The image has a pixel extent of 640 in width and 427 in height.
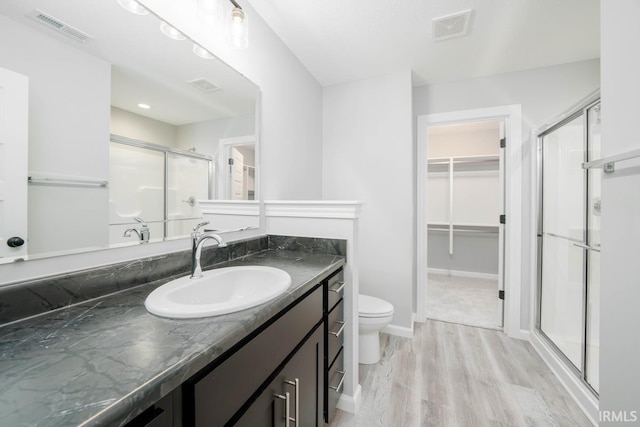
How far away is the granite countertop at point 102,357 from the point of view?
1.31 ft

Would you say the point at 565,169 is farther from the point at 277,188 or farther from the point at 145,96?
the point at 145,96

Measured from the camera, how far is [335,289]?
1.37 m

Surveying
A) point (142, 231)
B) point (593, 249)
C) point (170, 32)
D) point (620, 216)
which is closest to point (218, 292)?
point (142, 231)

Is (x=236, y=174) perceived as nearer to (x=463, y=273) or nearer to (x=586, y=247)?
(x=586, y=247)

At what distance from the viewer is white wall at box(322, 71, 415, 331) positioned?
7.84 ft

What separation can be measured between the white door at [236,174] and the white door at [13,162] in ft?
2.73

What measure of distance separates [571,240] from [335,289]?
176cm

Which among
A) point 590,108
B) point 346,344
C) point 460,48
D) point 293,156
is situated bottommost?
point 346,344

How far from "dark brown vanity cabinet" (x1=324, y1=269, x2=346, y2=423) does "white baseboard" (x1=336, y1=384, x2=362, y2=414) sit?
5 cm

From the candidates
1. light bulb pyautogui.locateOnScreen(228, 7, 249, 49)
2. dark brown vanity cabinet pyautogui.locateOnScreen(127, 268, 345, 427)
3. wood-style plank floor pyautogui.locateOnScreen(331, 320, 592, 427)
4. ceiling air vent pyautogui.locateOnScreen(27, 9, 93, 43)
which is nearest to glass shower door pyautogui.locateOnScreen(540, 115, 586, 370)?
wood-style plank floor pyautogui.locateOnScreen(331, 320, 592, 427)

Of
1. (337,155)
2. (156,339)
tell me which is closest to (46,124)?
(156,339)

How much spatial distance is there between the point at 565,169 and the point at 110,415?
2693 mm

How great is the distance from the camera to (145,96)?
3.52ft

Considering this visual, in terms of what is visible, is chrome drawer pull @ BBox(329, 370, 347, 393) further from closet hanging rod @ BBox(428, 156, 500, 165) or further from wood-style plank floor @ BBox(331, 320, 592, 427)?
closet hanging rod @ BBox(428, 156, 500, 165)
